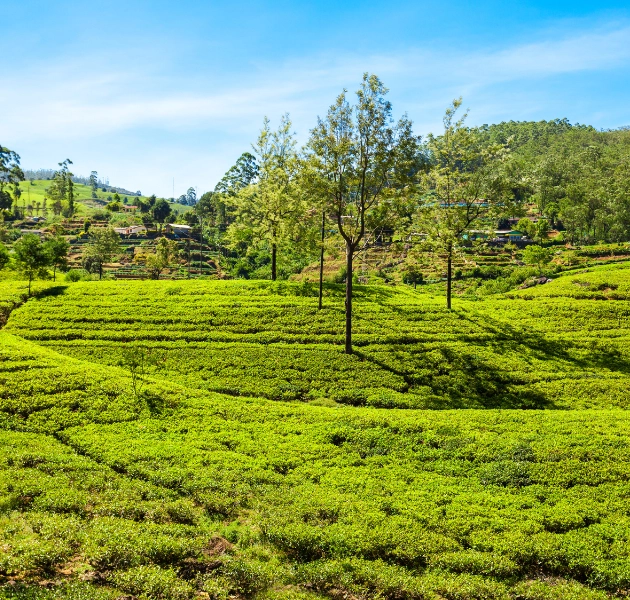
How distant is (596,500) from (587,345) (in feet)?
47.4

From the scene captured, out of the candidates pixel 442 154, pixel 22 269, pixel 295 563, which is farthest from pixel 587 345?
pixel 22 269

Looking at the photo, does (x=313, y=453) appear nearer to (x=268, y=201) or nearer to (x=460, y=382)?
(x=460, y=382)

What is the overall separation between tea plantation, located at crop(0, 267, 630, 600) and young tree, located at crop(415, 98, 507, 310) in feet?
16.9

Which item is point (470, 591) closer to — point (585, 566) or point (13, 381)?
point (585, 566)

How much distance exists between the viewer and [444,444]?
15961mm

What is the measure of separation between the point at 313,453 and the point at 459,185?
2015cm

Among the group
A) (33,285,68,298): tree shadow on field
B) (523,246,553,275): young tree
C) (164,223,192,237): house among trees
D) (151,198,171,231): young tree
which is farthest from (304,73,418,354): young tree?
(151,198,171,231): young tree

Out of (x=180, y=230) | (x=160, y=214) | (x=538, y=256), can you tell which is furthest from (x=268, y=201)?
(x=160, y=214)

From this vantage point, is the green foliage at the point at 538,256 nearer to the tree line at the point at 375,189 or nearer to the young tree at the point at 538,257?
the young tree at the point at 538,257

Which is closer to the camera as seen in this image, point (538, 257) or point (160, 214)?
point (538, 257)

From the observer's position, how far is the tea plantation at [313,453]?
1038 centimetres

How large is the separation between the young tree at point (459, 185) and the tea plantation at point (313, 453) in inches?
202

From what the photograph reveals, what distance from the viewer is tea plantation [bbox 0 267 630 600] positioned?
10.4 m

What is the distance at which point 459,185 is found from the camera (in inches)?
1146
